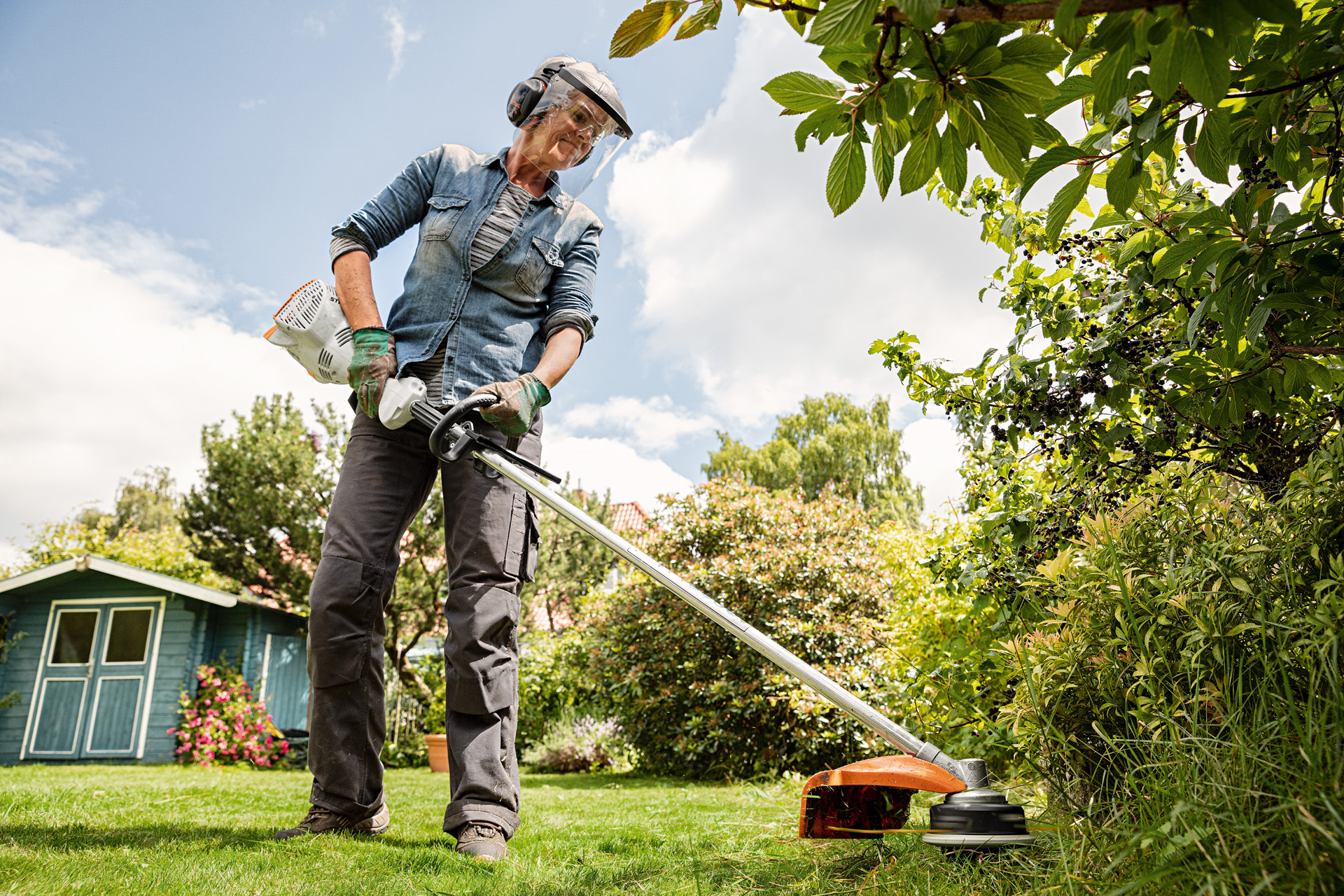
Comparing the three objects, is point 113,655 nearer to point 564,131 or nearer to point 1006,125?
point 564,131

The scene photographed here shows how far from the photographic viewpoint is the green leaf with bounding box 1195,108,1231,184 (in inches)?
42.5

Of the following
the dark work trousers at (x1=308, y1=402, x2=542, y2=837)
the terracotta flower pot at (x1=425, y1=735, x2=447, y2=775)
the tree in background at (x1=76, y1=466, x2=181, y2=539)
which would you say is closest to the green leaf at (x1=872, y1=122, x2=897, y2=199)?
the dark work trousers at (x1=308, y1=402, x2=542, y2=837)

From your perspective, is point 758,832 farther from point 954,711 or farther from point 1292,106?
point 1292,106

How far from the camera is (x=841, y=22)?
0.76 m

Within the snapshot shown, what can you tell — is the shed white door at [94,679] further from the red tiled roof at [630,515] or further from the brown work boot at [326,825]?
the red tiled roof at [630,515]

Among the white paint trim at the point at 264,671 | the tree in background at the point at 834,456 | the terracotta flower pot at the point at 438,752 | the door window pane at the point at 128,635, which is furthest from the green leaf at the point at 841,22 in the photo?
the tree in background at the point at 834,456

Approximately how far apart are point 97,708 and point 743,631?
40.5 feet

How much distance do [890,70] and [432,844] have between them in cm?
197

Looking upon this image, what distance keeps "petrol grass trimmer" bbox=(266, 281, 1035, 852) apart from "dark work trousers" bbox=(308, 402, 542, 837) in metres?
0.14

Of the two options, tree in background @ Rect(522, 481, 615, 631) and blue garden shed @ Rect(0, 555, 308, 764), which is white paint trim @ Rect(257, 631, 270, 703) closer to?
blue garden shed @ Rect(0, 555, 308, 764)

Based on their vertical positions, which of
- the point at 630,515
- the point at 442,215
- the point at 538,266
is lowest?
the point at 538,266

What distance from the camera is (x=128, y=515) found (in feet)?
87.3

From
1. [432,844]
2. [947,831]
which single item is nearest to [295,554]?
[432,844]

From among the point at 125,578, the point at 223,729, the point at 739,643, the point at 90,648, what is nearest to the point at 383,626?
the point at 739,643
